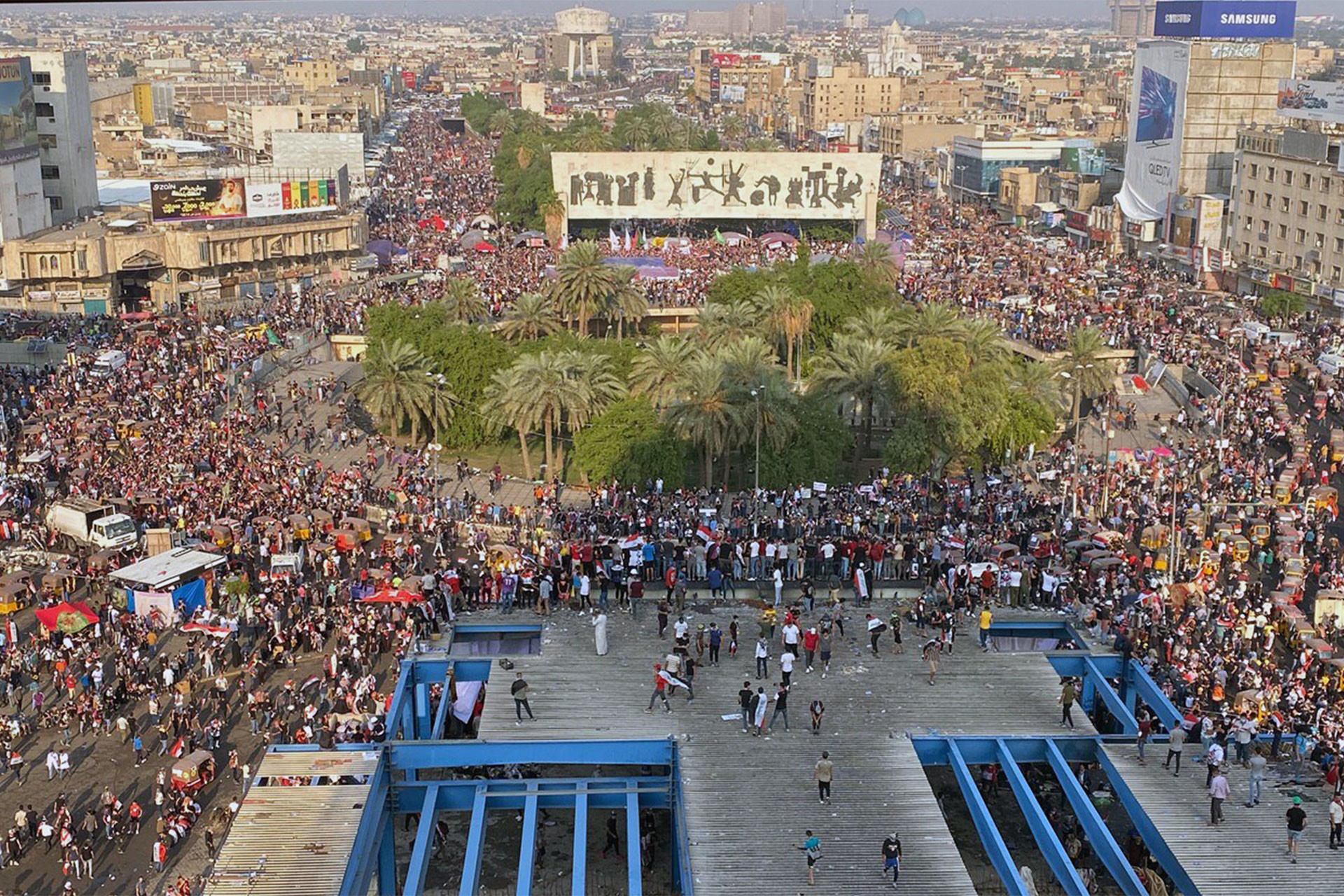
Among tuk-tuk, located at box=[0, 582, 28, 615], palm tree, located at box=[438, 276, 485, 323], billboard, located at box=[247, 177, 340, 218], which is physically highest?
billboard, located at box=[247, 177, 340, 218]

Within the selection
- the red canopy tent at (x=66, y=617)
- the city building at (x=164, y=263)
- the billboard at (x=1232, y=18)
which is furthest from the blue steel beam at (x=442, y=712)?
the billboard at (x=1232, y=18)

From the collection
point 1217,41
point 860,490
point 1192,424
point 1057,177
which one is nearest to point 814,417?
point 860,490

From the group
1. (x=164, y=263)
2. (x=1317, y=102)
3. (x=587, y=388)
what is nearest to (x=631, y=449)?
(x=587, y=388)

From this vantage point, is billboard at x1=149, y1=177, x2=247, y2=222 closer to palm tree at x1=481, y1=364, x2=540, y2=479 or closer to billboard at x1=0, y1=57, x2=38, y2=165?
billboard at x1=0, y1=57, x2=38, y2=165

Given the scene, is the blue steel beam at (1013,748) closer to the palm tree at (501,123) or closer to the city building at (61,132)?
the city building at (61,132)

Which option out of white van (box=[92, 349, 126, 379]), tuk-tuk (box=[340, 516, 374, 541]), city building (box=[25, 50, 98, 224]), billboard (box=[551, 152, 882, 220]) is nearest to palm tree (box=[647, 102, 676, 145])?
billboard (box=[551, 152, 882, 220])

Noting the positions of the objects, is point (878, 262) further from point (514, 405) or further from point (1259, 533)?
point (1259, 533)
